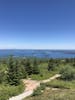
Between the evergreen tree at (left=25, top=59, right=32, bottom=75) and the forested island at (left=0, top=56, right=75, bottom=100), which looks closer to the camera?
the forested island at (left=0, top=56, right=75, bottom=100)

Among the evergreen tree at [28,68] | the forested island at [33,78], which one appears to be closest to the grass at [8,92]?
the forested island at [33,78]

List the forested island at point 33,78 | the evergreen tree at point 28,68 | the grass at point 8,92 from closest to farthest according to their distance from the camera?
the grass at point 8,92 < the forested island at point 33,78 < the evergreen tree at point 28,68

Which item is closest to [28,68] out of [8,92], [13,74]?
[13,74]

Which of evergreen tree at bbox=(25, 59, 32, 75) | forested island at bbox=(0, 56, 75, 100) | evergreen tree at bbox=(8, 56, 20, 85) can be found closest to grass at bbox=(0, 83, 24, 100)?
forested island at bbox=(0, 56, 75, 100)

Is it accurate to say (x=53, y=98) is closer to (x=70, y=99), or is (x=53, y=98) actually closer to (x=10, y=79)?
(x=70, y=99)

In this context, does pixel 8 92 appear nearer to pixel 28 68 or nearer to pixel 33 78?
pixel 33 78

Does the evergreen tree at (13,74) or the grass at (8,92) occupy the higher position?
the evergreen tree at (13,74)

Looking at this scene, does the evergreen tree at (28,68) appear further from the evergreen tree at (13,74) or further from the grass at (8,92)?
the grass at (8,92)

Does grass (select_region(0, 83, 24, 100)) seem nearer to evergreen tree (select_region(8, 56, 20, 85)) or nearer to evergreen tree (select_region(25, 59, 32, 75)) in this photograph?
evergreen tree (select_region(8, 56, 20, 85))

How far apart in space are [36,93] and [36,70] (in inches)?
638

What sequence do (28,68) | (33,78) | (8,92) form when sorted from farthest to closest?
(28,68)
(33,78)
(8,92)

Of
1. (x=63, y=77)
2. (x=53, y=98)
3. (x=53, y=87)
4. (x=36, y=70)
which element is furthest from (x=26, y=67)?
(x=53, y=98)

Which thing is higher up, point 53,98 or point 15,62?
point 15,62

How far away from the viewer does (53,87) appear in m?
23.7
